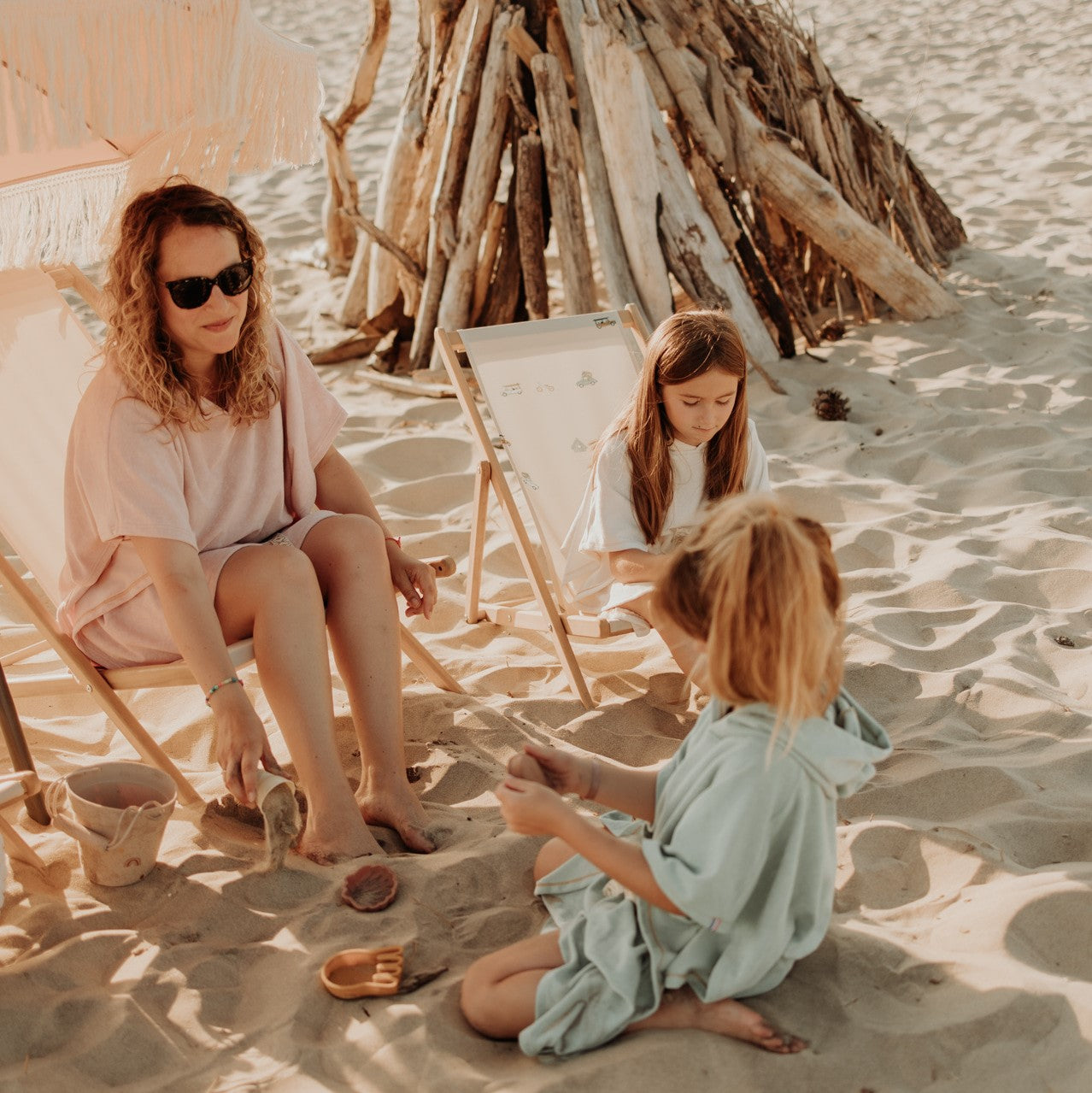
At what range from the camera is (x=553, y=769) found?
2.08 metres

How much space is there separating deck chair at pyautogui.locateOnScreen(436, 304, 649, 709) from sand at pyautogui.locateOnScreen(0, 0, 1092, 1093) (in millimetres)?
228

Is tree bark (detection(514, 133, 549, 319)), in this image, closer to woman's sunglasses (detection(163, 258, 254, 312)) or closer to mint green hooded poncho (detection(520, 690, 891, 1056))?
woman's sunglasses (detection(163, 258, 254, 312))

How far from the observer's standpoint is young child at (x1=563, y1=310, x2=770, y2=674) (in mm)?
3029

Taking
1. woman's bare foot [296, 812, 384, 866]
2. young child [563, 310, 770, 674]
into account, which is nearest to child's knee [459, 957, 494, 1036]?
woman's bare foot [296, 812, 384, 866]

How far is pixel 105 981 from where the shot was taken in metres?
2.24

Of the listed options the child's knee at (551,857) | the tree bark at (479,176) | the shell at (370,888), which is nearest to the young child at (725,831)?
the child's knee at (551,857)

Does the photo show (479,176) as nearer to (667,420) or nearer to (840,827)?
(667,420)

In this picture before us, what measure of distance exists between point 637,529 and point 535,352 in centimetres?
102

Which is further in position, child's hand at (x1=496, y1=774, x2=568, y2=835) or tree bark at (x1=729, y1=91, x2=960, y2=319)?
tree bark at (x1=729, y1=91, x2=960, y2=319)

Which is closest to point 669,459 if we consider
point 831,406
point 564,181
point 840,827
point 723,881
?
point 840,827

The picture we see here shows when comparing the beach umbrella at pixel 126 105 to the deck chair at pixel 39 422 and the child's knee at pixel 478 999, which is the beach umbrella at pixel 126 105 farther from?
the child's knee at pixel 478 999

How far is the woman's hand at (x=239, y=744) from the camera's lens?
2.42m

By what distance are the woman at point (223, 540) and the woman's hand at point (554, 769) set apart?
641 mm

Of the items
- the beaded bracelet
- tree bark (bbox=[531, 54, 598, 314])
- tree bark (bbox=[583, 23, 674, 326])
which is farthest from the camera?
tree bark (bbox=[531, 54, 598, 314])
